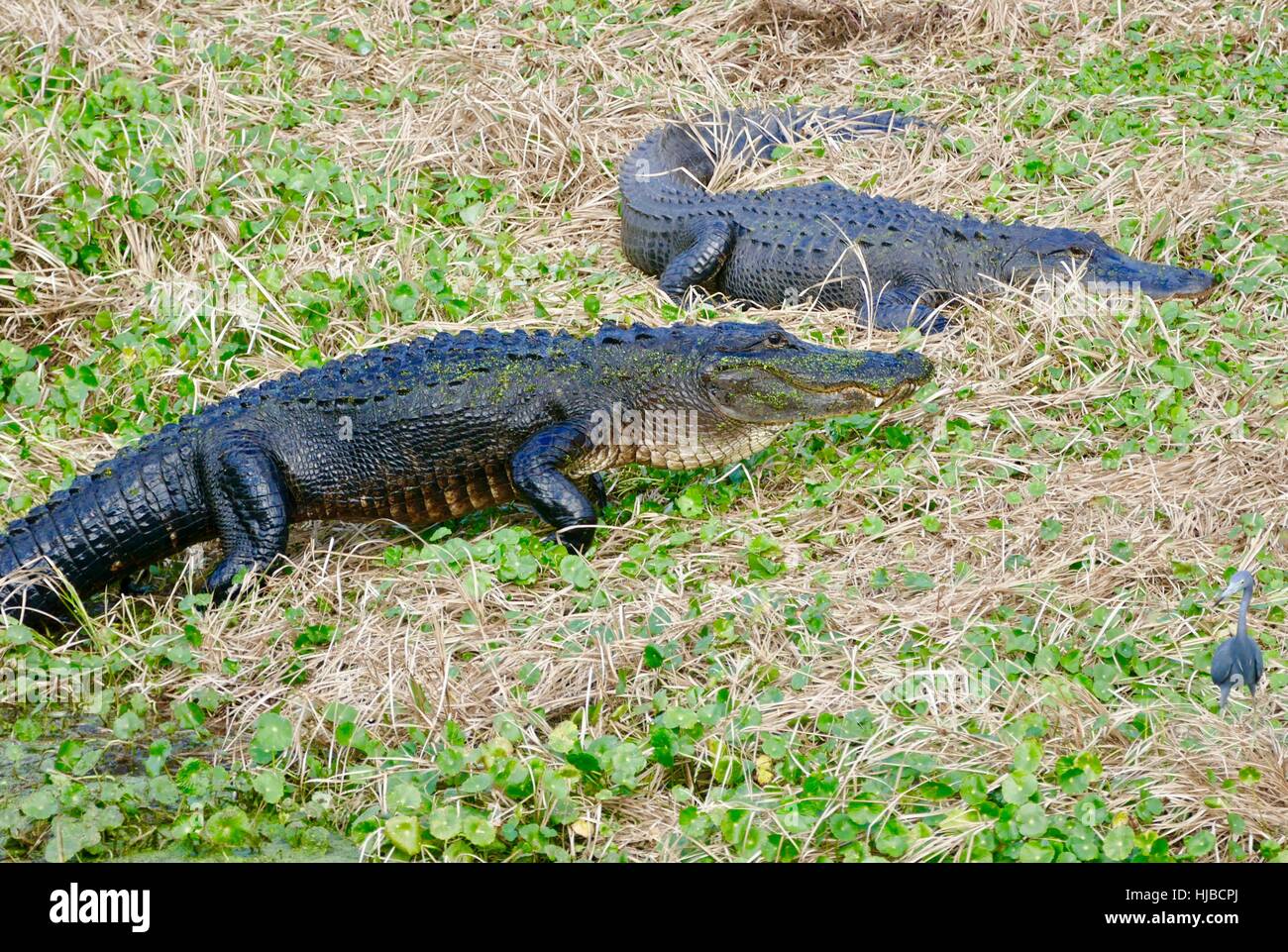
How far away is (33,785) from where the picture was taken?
3.71 meters

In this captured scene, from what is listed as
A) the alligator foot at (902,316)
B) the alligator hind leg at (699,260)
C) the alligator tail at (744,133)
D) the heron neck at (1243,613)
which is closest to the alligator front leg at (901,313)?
the alligator foot at (902,316)

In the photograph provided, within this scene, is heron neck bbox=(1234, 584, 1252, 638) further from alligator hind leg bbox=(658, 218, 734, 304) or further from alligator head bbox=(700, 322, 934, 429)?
alligator hind leg bbox=(658, 218, 734, 304)

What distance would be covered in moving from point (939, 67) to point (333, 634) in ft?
20.3

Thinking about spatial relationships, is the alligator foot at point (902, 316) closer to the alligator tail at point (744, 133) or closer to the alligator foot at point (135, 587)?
the alligator tail at point (744, 133)

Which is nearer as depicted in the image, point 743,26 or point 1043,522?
point 1043,522

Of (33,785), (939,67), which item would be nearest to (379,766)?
(33,785)

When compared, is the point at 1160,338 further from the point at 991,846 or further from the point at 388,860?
the point at 388,860

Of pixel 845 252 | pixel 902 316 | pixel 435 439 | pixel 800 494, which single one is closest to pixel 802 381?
pixel 800 494

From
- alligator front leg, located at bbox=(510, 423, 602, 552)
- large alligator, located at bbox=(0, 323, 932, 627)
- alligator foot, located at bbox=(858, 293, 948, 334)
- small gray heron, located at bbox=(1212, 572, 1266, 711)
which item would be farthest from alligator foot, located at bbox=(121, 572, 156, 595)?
small gray heron, located at bbox=(1212, 572, 1266, 711)

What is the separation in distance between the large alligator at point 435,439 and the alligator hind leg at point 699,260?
176cm

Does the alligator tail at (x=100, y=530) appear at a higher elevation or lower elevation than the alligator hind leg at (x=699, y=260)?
lower

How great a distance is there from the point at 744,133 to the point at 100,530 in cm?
477

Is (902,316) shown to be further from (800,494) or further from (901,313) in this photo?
(800,494)

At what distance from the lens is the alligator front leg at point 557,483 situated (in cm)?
465
